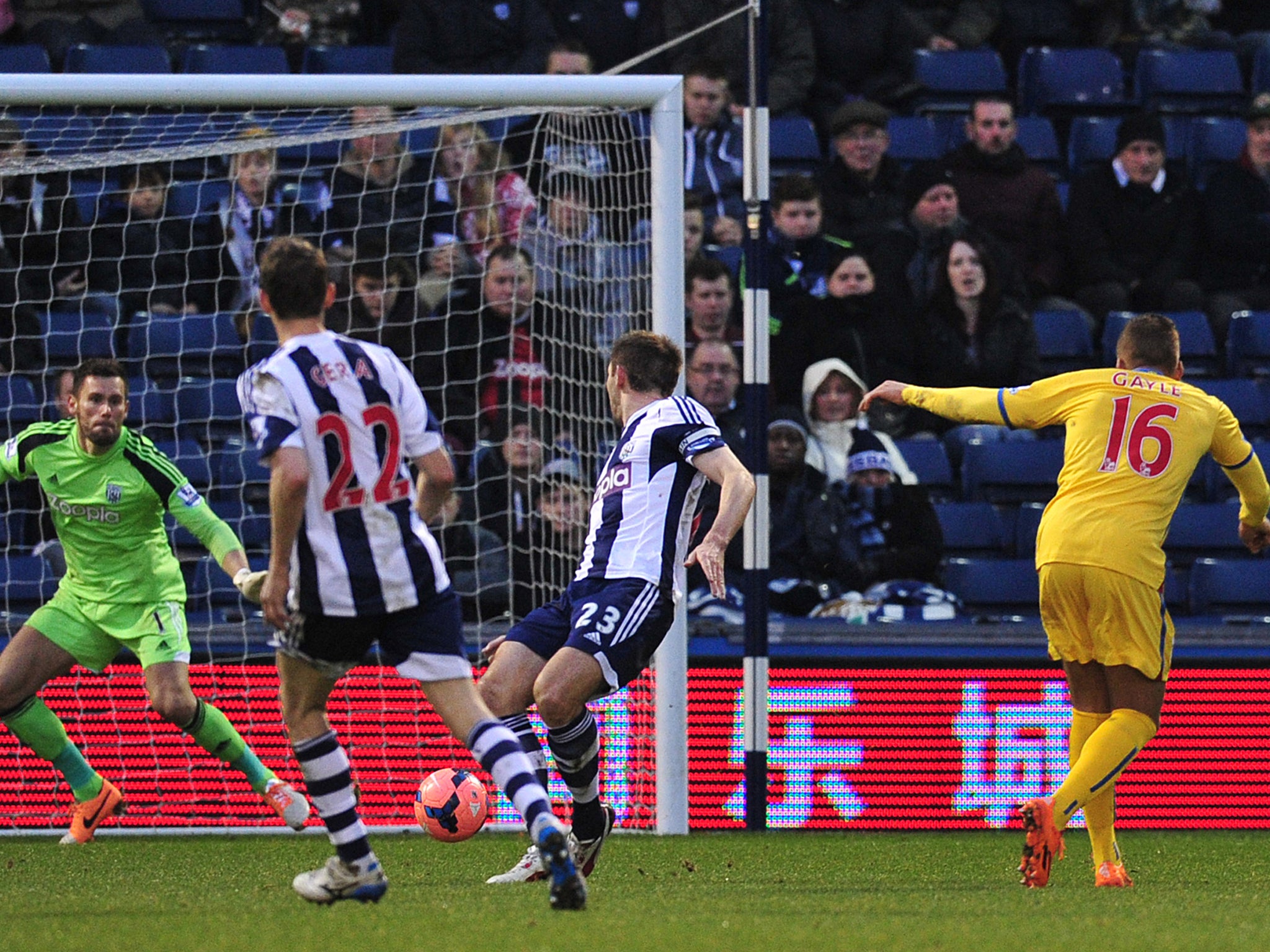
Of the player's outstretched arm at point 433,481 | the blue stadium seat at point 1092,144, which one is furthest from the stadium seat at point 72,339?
the blue stadium seat at point 1092,144

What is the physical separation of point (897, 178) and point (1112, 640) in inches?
245

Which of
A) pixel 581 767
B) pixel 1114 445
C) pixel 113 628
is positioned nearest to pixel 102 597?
pixel 113 628

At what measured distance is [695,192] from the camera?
39.1 feet

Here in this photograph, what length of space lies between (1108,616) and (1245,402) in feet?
18.5

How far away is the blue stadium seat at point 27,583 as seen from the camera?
9.68 metres

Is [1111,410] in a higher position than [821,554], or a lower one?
higher

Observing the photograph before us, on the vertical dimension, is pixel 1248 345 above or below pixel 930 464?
above

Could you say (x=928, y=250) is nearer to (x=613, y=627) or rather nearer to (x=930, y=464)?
(x=930, y=464)

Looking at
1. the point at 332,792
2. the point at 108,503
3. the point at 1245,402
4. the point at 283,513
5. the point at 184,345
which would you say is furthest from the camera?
the point at 1245,402

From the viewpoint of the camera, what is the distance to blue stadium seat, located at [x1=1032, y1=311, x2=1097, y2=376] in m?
12.0

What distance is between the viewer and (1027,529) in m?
10.7

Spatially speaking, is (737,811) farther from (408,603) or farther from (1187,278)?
(1187,278)

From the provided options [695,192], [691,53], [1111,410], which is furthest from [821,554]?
[691,53]

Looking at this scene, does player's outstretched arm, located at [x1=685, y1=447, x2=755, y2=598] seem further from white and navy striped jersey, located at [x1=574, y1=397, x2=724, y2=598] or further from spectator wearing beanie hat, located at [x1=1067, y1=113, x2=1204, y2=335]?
spectator wearing beanie hat, located at [x1=1067, y1=113, x2=1204, y2=335]
